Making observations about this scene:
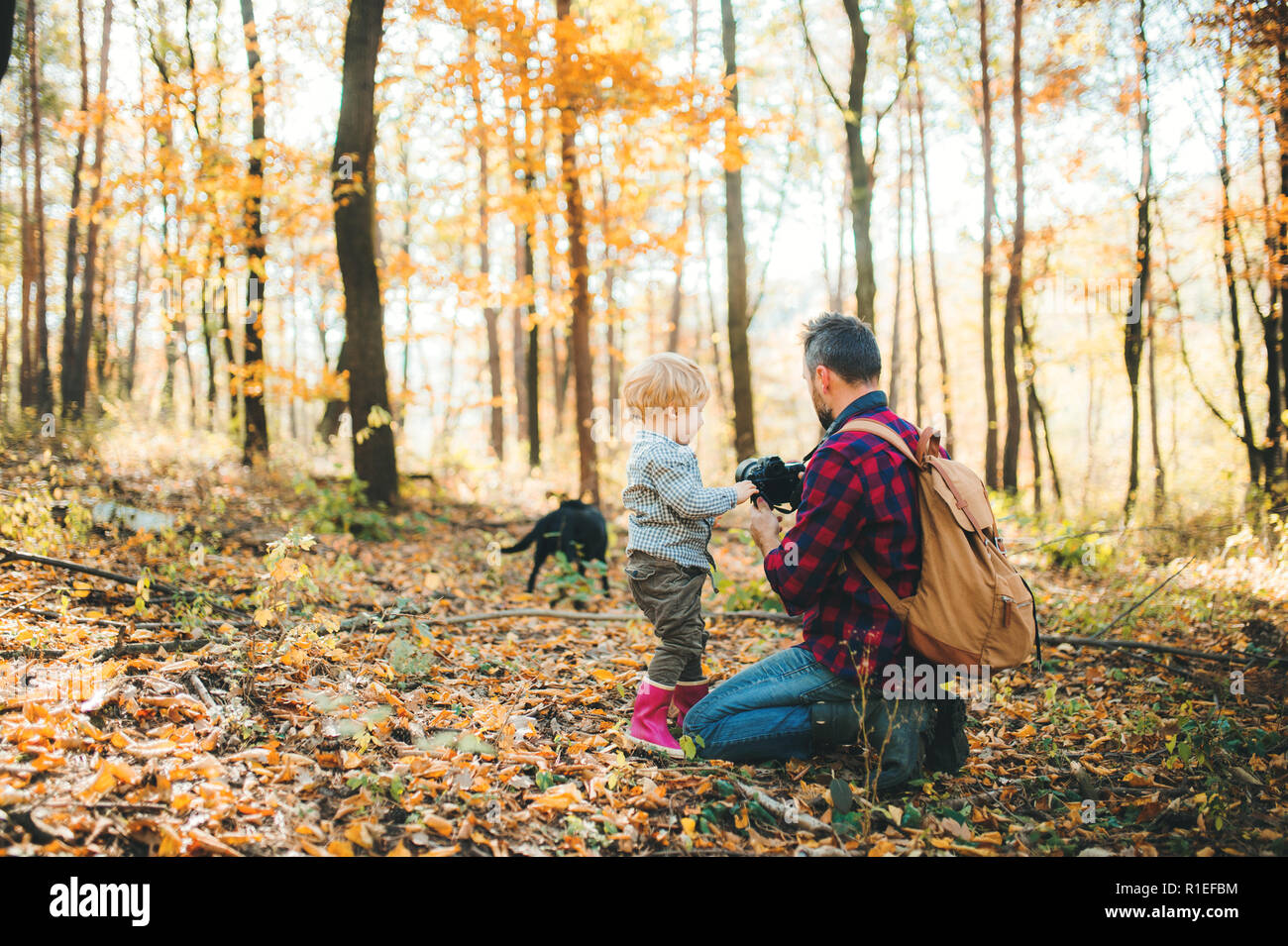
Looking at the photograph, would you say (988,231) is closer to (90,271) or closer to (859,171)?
(859,171)

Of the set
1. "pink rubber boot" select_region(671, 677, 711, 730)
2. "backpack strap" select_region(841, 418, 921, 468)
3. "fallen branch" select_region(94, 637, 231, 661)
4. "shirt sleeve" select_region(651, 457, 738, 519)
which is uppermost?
"backpack strap" select_region(841, 418, 921, 468)

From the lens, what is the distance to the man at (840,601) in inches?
107

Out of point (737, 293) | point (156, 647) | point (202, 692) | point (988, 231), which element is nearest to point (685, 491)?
point (202, 692)

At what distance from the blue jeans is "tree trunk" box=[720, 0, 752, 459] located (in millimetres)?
7595

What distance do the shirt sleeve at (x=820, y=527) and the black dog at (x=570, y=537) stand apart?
11.2ft

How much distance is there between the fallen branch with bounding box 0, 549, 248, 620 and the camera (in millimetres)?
4043

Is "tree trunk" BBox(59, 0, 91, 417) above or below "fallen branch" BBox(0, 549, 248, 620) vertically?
above

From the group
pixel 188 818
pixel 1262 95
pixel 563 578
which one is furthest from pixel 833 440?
pixel 1262 95

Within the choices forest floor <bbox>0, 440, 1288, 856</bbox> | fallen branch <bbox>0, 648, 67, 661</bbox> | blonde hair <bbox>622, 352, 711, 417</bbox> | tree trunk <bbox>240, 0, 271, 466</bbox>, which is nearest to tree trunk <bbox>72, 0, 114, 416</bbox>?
tree trunk <bbox>240, 0, 271, 466</bbox>

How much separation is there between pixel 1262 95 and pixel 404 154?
625 inches

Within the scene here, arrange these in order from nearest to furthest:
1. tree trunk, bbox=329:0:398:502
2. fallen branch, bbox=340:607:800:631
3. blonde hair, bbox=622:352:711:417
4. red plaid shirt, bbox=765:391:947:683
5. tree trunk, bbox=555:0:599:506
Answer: red plaid shirt, bbox=765:391:947:683
blonde hair, bbox=622:352:711:417
fallen branch, bbox=340:607:800:631
tree trunk, bbox=329:0:398:502
tree trunk, bbox=555:0:599:506

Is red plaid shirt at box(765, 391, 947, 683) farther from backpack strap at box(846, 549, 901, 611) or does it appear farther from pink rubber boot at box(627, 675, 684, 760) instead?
pink rubber boot at box(627, 675, 684, 760)
